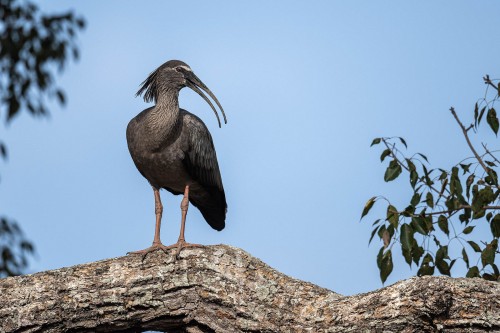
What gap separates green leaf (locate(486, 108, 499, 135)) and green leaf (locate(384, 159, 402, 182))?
0.77m

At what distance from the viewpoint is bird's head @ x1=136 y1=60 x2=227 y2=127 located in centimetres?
1038

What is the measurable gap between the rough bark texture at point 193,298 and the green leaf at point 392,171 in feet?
5.52

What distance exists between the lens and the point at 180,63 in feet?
34.3

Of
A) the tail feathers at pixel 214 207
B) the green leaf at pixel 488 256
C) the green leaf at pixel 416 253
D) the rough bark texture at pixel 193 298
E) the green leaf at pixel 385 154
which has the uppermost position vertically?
the tail feathers at pixel 214 207

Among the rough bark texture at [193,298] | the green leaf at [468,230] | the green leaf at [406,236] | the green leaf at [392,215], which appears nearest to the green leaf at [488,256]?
the green leaf at [468,230]

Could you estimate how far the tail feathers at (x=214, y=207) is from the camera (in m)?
10.6

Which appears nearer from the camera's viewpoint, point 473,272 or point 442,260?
point 473,272

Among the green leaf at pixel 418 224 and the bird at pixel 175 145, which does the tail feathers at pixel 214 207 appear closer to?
the bird at pixel 175 145

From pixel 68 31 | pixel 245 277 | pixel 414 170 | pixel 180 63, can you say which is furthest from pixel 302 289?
pixel 68 31

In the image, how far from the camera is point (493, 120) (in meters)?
8.11

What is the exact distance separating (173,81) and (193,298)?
431 cm

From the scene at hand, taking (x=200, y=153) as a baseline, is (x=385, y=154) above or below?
below

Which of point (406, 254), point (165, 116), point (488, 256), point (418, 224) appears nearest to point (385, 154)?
point (418, 224)

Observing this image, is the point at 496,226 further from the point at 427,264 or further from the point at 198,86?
the point at 198,86
